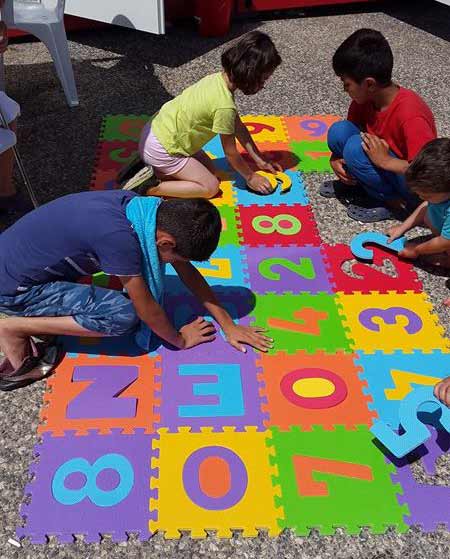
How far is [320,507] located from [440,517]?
1.39 ft

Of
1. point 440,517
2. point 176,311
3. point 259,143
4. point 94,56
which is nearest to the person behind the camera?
point 440,517

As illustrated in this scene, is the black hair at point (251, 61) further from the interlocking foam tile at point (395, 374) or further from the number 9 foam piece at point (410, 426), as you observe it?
the number 9 foam piece at point (410, 426)

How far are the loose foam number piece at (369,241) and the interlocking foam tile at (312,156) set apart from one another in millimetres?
777

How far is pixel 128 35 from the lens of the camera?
5.51 metres

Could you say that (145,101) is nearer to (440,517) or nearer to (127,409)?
(127,409)

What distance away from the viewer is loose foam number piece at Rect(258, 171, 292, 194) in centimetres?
352

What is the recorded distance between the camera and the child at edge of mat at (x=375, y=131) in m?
2.99

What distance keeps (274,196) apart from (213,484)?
1.96 meters

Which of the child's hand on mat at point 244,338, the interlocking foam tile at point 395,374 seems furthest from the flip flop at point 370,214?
the child's hand on mat at point 244,338

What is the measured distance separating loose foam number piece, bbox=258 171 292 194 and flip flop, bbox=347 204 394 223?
1.38 ft

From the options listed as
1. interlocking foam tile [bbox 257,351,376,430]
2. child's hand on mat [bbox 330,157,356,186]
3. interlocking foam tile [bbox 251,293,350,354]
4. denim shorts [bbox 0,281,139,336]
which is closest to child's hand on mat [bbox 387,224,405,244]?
child's hand on mat [bbox 330,157,356,186]

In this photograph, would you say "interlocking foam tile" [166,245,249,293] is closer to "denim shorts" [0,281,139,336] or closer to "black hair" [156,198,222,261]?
"denim shorts" [0,281,139,336]

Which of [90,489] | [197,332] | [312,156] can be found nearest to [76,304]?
[197,332]

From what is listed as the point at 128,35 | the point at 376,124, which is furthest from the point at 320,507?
the point at 128,35
